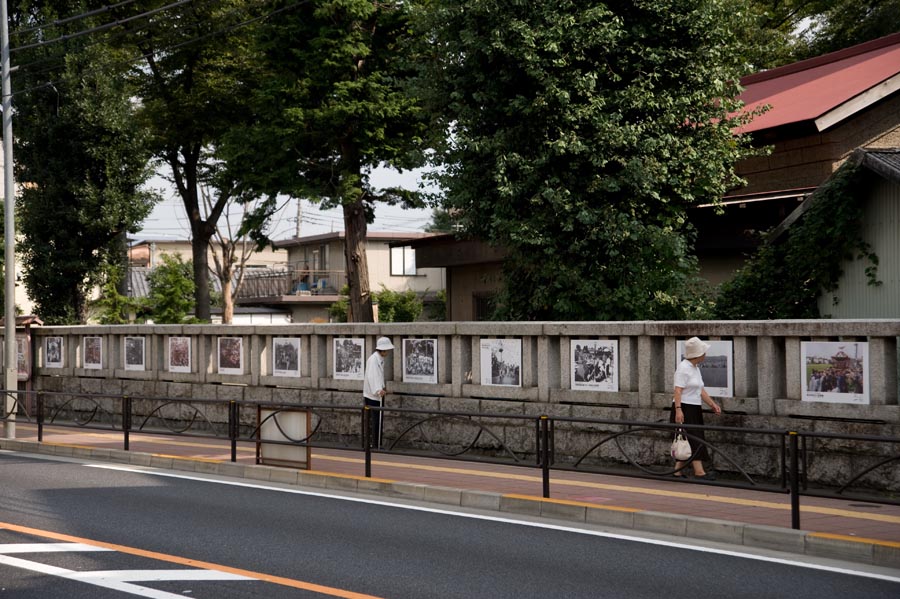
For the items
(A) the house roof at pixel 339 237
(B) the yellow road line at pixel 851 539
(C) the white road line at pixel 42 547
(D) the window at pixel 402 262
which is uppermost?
(A) the house roof at pixel 339 237

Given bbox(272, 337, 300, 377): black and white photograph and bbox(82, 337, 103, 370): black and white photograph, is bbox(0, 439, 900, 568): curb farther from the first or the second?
bbox(82, 337, 103, 370): black and white photograph

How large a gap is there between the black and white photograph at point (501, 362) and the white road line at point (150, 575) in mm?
7923

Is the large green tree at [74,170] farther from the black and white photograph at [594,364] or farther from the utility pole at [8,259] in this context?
the black and white photograph at [594,364]

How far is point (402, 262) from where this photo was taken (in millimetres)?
55875

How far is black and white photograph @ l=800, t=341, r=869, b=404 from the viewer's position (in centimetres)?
1158

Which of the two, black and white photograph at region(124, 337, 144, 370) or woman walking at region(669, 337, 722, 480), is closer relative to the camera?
woman walking at region(669, 337, 722, 480)

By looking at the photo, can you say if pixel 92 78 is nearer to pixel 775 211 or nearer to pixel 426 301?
pixel 775 211

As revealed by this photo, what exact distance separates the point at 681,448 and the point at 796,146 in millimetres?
14247

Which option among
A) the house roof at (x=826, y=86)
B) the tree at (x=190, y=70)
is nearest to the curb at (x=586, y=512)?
the house roof at (x=826, y=86)

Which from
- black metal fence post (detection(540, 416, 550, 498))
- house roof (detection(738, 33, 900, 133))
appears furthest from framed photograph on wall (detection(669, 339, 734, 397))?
house roof (detection(738, 33, 900, 133))

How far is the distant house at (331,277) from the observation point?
55.4 meters

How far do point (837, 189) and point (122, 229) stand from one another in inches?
752

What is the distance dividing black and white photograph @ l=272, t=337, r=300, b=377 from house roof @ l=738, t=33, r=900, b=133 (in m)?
10.9

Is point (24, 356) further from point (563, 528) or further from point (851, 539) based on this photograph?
point (851, 539)
